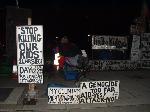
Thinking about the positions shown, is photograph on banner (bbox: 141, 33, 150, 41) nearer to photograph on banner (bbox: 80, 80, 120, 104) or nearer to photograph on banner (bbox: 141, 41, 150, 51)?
photograph on banner (bbox: 141, 41, 150, 51)

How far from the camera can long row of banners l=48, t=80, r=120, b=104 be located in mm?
11318

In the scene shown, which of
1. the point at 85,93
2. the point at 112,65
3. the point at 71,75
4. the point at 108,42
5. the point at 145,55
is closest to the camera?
the point at 85,93

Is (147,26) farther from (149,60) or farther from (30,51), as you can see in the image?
(30,51)

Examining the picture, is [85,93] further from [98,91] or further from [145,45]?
[145,45]

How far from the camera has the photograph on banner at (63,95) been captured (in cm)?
1133

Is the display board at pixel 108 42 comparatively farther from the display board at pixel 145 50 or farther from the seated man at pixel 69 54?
the seated man at pixel 69 54

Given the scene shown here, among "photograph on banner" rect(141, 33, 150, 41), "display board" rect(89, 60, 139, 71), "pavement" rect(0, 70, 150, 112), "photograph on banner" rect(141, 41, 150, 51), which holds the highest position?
"photograph on banner" rect(141, 33, 150, 41)

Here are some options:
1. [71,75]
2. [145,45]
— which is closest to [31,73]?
[71,75]

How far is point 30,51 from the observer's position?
1145cm

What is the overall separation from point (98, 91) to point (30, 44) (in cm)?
213

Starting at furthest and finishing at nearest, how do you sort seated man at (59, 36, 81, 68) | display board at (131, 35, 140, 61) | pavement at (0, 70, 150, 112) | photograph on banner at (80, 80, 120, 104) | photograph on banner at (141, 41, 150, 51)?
photograph on banner at (141, 41, 150, 51), display board at (131, 35, 140, 61), seated man at (59, 36, 81, 68), photograph on banner at (80, 80, 120, 104), pavement at (0, 70, 150, 112)

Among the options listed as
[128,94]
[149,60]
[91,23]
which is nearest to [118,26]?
Answer: [91,23]

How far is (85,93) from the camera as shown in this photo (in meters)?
11.3

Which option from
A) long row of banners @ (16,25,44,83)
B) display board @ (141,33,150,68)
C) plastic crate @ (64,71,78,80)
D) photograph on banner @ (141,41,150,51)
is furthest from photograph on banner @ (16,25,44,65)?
photograph on banner @ (141,41,150,51)
